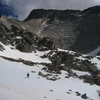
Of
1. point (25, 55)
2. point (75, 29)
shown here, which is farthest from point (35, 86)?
point (75, 29)

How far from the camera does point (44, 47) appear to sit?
6794 centimetres

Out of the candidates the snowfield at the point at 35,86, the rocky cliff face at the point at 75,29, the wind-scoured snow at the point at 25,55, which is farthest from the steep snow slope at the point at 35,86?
the rocky cliff face at the point at 75,29

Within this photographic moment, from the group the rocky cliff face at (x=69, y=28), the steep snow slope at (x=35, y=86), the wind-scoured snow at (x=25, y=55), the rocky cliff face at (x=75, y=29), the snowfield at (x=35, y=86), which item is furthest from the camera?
the rocky cliff face at (x=75, y=29)

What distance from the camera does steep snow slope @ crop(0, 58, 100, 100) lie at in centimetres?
2447

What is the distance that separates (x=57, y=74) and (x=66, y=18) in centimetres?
11191

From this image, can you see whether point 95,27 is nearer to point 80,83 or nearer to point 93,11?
point 93,11

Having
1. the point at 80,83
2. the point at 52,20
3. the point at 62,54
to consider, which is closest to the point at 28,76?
the point at 80,83

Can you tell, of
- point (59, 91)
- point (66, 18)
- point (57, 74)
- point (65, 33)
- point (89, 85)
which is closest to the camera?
point (59, 91)

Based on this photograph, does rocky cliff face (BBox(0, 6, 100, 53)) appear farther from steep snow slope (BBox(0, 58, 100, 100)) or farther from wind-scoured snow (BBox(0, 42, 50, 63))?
steep snow slope (BBox(0, 58, 100, 100))

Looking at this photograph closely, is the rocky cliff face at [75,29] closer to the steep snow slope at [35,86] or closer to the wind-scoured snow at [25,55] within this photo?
the wind-scoured snow at [25,55]

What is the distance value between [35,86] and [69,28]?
105 metres

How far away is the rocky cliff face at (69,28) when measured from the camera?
111 metres

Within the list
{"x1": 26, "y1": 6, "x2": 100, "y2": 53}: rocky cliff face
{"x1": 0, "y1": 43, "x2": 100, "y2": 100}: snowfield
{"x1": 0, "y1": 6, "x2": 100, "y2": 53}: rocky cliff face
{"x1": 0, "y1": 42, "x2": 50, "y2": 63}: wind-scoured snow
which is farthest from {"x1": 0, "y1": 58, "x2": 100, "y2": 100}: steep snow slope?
{"x1": 26, "y1": 6, "x2": 100, "y2": 53}: rocky cliff face

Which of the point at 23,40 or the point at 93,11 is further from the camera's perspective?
the point at 93,11
